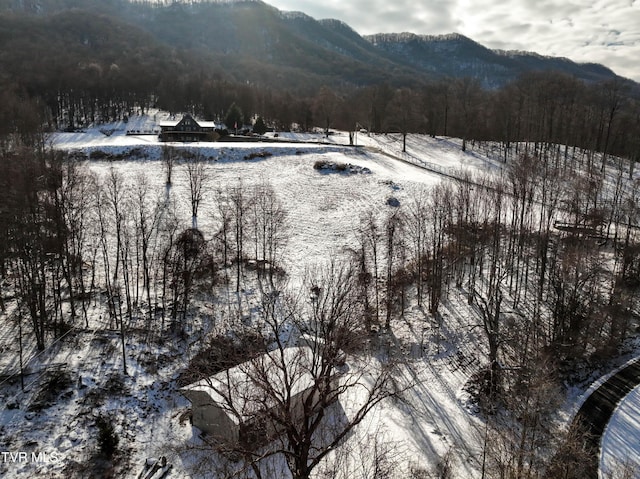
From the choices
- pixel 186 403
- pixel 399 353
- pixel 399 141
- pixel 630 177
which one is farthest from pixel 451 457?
pixel 399 141

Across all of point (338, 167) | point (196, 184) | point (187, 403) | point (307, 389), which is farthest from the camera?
point (338, 167)

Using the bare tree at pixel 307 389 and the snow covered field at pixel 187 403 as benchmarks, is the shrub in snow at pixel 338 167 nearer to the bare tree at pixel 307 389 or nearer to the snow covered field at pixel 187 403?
the snow covered field at pixel 187 403

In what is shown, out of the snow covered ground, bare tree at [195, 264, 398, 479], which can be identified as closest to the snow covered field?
the snow covered ground

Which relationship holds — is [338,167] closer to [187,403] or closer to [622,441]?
[187,403]

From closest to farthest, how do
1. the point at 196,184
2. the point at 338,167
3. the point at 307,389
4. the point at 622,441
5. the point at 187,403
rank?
the point at 307,389 < the point at 622,441 < the point at 187,403 < the point at 196,184 < the point at 338,167

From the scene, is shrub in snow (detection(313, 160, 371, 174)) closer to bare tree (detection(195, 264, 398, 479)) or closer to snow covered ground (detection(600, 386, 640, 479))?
bare tree (detection(195, 264, 398, 479))

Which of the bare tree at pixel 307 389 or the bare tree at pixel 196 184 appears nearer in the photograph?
the bare tree at pixel 307 389

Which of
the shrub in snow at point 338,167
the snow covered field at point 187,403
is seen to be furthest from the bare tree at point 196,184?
the shrub in snow at point 338,167

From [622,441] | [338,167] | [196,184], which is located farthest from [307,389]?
[338,167]

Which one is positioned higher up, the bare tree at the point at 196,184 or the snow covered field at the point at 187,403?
the bare tree at the point at 196,184

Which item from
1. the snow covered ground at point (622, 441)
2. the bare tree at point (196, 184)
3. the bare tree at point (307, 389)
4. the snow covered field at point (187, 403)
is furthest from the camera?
the bare tree at point (196, 184)

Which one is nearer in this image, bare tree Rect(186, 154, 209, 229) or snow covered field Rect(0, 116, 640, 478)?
snow covered field Rect(0, 116, 640, 478)

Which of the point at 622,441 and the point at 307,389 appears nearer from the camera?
the point at 307,389
